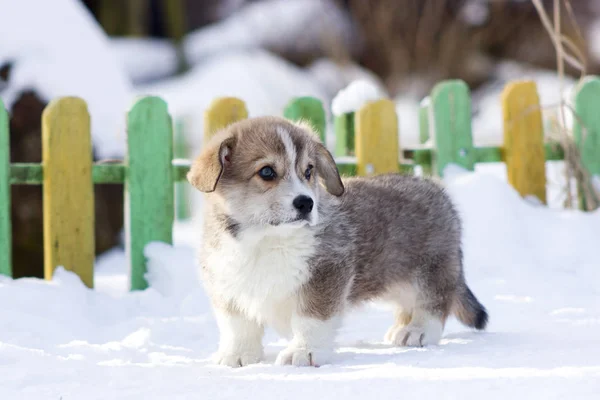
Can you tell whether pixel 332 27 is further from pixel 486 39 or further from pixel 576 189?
pixel 576 189

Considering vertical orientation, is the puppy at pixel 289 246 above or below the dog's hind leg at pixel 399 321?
above

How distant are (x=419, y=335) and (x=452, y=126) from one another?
2780 mm

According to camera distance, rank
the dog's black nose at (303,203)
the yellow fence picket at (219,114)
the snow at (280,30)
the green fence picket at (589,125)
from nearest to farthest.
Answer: the dog's black nose at (303,203)
the yellow fence picket at (219,114)
the green fence picket at (589,125)
the snow at (280,30)

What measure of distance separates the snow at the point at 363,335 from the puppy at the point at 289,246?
181 millimetres

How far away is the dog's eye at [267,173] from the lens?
3638 millimetres

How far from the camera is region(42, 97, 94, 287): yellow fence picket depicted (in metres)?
5.45

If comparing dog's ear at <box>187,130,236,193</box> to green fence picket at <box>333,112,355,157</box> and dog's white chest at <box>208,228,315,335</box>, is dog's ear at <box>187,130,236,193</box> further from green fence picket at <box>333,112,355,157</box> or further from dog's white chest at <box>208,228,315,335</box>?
green fence picket at <box>333,112,355,157</box>

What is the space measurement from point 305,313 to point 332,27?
12.5 meters

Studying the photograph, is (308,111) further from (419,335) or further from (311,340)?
(311,340)

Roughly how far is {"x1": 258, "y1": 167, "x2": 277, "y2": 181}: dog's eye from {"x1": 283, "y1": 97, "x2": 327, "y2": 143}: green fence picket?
257cm

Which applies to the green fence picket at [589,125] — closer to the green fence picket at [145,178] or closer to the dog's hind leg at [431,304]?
the dog's hind leg at [431,304]

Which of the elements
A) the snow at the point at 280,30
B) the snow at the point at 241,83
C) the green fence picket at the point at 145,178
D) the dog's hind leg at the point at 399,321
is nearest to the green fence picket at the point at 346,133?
the green fence picket at the point at 145,178

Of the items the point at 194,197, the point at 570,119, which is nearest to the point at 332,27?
the point at 194,197

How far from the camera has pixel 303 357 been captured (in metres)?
3.57
